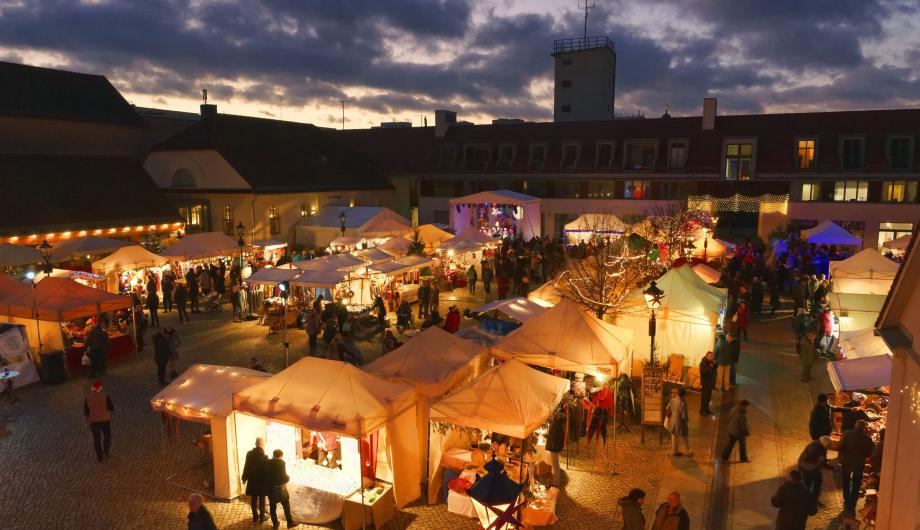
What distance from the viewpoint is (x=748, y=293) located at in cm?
2009

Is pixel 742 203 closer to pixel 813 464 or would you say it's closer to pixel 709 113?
pixel 709 113

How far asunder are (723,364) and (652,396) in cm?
261

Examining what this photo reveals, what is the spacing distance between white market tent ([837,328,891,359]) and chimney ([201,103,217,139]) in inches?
1166

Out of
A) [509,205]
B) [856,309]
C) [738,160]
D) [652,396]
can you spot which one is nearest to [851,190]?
[738,160]

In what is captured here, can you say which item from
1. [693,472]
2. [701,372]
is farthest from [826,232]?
[693,472]

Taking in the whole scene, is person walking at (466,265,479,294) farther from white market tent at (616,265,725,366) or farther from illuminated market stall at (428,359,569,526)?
illuminated market stall at (428,359,569,526)

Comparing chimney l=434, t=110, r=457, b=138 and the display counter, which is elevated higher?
chimney l=434, t=110, r=457, b=138

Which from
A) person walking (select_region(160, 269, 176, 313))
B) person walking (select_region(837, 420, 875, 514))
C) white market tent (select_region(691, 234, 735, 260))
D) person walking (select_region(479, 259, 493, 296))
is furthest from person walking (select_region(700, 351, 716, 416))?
person walking (select_region(160, 269, 176, 313))

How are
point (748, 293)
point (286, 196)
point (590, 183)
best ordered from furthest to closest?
point (590, 183)
point (286, 196)
point (748, 293)

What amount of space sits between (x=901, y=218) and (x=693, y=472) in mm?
26774

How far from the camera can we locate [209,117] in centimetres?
3325

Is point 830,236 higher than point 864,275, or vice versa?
point 830,236

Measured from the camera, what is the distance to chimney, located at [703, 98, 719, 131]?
35312 millimetres

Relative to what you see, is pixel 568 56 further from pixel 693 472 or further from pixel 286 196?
pixel 693 472
